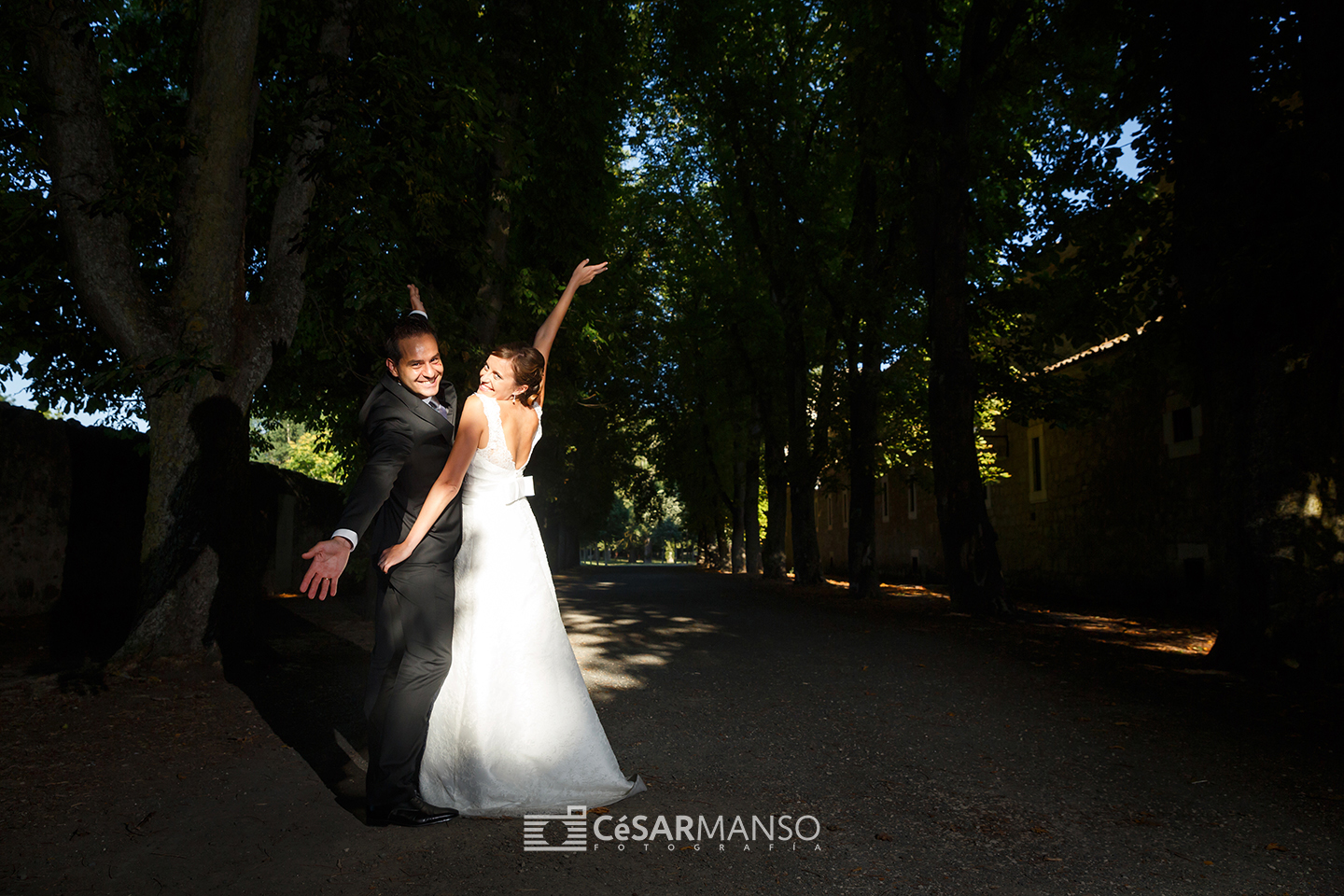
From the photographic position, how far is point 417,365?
3.74 meters

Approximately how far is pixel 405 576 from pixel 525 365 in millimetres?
1128

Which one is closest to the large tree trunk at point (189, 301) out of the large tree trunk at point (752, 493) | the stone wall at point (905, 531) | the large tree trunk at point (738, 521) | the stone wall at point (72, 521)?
the stone wall at point (72, 521)

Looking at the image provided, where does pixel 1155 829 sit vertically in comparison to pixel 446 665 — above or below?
below

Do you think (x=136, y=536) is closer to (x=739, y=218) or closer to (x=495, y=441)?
(x=495, y=441)

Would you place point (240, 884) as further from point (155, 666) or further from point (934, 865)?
point (155, 666)

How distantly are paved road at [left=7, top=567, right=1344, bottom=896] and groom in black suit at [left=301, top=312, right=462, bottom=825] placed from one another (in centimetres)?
27

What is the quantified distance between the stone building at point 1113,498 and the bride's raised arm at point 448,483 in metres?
10.8

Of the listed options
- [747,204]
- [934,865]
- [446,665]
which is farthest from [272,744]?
[747,204]

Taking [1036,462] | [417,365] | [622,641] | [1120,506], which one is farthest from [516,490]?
[1036,462]

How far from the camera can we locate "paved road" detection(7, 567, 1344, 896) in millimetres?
3096

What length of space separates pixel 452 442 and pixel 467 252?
6.82m

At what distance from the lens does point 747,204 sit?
68.1 ft

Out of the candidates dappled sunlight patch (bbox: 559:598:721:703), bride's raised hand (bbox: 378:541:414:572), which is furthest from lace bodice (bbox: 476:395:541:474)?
dappled sunlight patch (bbox: 559:598:721:703)

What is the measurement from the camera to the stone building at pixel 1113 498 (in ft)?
52.1
